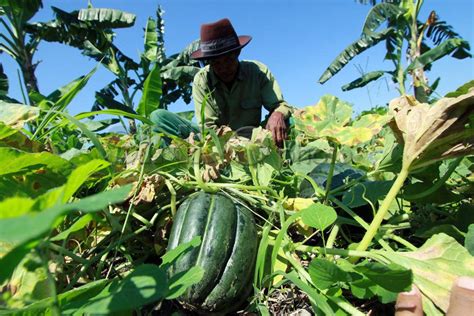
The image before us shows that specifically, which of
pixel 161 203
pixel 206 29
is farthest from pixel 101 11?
pixel 161 203

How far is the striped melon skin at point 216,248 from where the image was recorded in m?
0.89

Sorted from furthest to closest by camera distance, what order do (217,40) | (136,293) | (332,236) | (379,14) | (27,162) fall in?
1. (379,14)
2. (217,40)
3. (332,236)
4. (27,162)
5. (136,293)

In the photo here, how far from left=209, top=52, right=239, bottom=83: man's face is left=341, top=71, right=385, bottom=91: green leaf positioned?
692 centimetres

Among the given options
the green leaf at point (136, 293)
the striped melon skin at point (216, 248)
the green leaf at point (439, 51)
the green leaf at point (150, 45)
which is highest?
the green leaf at point (150, 45)

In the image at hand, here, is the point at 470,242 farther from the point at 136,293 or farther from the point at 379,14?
the point at 379,14

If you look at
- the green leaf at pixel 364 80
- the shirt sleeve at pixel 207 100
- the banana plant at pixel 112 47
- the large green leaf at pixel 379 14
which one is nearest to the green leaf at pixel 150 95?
the shirt sleeve at pixel 207 100

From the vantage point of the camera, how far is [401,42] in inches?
399

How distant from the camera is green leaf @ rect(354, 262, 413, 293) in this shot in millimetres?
640

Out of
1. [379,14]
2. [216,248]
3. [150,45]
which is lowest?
[216,248]

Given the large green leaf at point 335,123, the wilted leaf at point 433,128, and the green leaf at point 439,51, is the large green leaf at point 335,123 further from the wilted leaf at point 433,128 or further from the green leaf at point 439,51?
the green leaf at point 439,51

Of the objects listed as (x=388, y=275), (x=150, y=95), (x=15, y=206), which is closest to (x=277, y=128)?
(x=150, y=95)

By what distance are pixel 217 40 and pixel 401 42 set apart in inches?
312

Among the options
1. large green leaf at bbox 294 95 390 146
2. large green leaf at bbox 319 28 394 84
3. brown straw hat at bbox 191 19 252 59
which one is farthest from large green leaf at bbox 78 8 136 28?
large green leaf at bbox 294 95 390 146

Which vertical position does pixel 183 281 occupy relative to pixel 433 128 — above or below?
below
